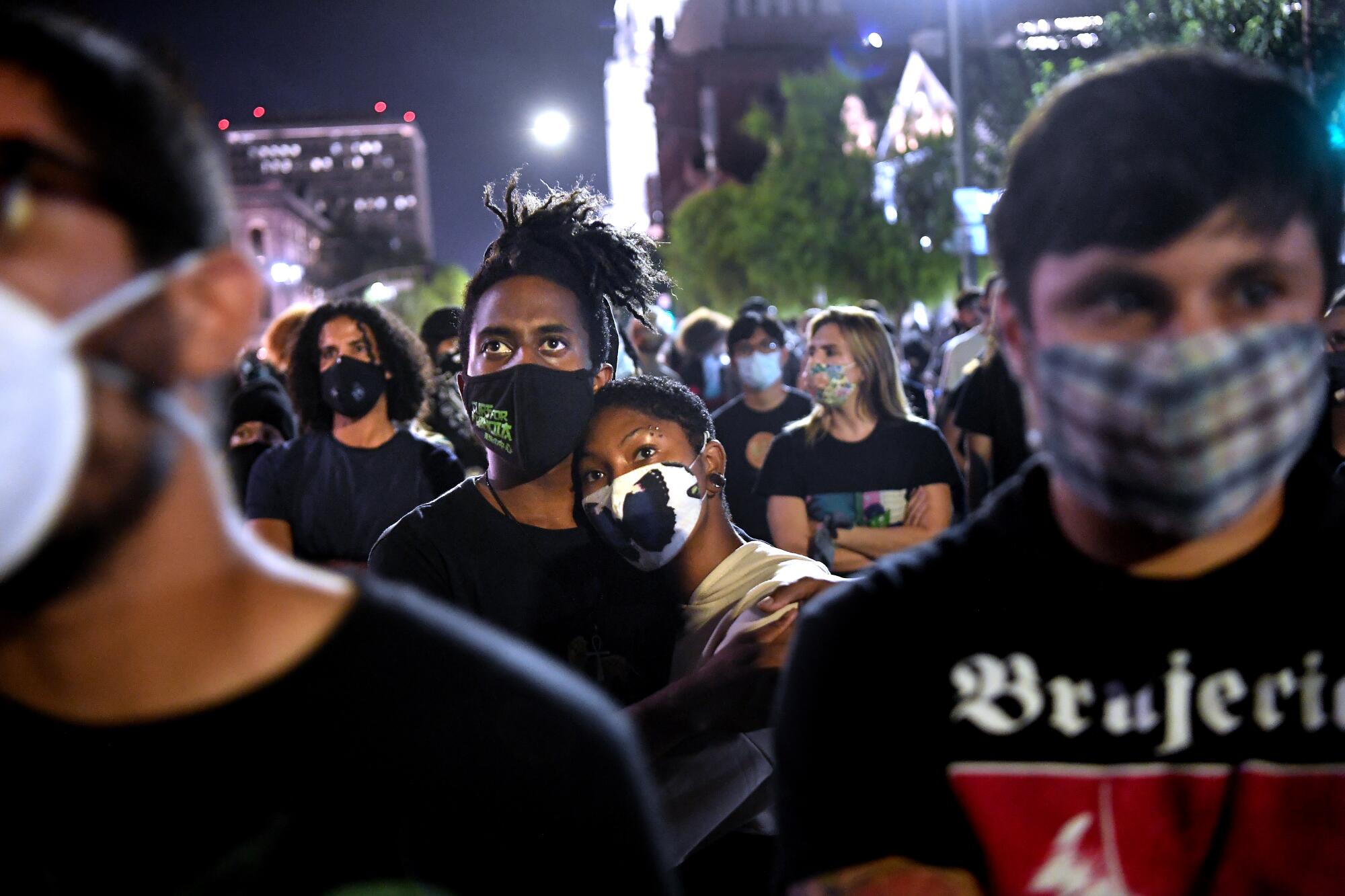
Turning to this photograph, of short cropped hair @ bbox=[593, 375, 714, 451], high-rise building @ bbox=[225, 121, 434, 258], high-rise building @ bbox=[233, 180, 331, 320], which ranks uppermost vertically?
high-rise building @ bbox=[225, 121, 434, 258]

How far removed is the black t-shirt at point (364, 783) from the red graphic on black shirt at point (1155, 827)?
1.50 ft

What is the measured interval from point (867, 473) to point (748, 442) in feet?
5.18

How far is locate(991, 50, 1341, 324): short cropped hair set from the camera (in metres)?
1.67

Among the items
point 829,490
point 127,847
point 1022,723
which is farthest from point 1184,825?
point 829,490

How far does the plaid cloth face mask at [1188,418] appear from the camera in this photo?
165cm

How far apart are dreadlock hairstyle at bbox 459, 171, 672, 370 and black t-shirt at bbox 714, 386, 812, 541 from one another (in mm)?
2578

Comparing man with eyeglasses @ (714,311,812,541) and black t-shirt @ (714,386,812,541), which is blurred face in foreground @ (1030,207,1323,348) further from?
man with eyeglasses @ (714,311,812,541)

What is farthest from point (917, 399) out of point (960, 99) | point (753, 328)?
point (960, 99)

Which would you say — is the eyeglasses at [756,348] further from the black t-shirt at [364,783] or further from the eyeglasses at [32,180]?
the eyeglasses at [32,180]

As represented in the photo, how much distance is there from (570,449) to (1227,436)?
6.64ft

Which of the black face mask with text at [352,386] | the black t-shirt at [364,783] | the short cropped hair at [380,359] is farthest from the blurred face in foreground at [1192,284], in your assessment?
the short cropped hair at [380,359]

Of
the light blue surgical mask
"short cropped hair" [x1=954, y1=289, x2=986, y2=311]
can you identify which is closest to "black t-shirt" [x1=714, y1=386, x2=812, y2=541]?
the light blue surgical mask

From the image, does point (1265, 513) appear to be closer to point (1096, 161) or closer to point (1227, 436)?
point (1227, 436)

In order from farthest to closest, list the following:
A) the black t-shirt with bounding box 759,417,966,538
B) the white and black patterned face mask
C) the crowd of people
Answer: the black t-shirt with bounding box 759,417,966,538
the white and black patterned face mask
the crowd of people
